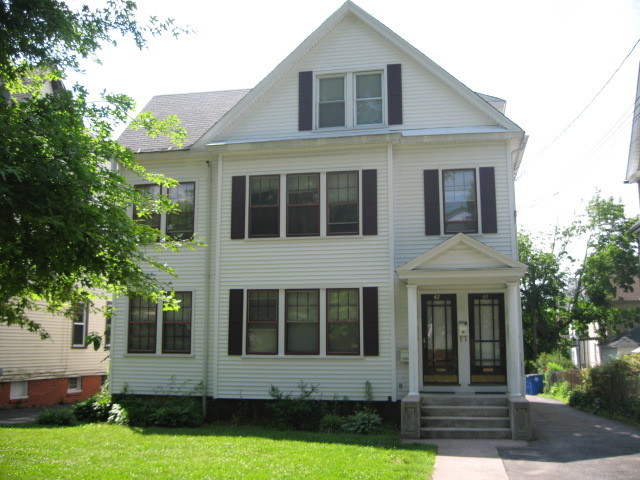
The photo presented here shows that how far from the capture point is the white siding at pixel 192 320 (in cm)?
1589

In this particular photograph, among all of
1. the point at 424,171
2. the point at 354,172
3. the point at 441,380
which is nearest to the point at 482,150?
the point at 424,171

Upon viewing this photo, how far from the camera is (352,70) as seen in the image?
53.2 ft

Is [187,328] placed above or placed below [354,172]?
below

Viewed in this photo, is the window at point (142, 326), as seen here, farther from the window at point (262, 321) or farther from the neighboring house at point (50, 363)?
the neighboring house at point (50, 363)

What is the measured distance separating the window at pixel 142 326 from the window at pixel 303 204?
433 centimetres

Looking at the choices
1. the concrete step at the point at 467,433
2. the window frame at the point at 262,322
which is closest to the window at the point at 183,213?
the window frame at the point at 262,322

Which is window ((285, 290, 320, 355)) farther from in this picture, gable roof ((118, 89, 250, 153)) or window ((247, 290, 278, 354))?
gable roof ((118, 89, 250, 153))

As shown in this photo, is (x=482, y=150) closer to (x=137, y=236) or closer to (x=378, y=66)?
(x=378, y=66)

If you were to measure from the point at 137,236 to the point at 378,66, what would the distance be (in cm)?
890

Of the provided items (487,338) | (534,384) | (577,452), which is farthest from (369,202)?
(534,384)

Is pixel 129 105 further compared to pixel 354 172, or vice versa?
pixel 354 172

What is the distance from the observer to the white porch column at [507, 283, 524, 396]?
13406 mm

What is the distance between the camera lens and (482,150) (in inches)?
601

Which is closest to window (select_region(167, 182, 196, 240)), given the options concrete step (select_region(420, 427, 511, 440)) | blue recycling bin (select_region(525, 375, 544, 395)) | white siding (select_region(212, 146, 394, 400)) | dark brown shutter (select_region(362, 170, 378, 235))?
white siding (select_region(212, 146, 394, 400))
